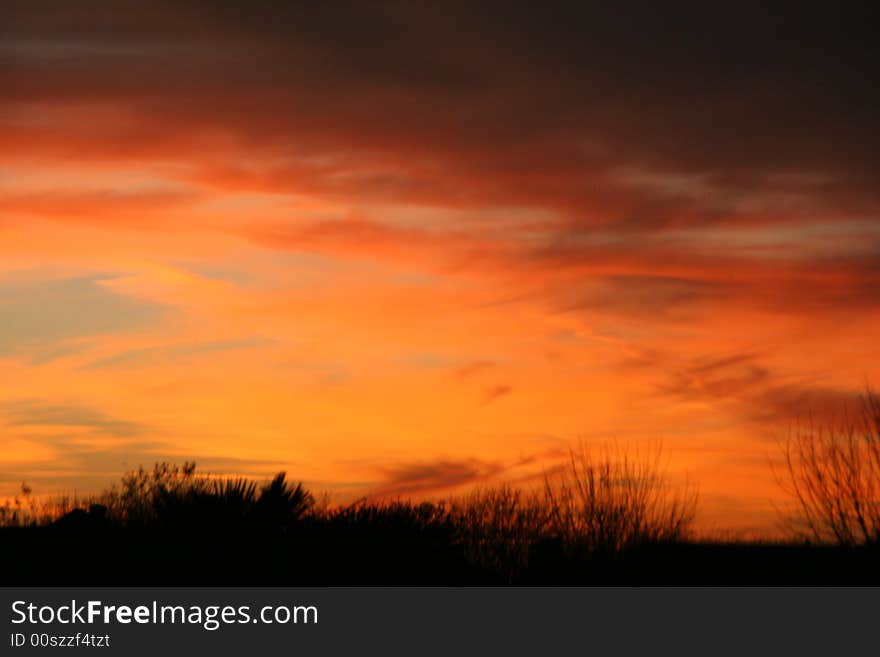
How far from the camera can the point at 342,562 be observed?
21.2 m

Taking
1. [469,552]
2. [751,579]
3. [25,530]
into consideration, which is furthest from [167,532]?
[751,579]

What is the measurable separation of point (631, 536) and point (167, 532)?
34.0 ft

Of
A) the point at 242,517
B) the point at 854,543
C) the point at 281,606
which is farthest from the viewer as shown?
the point at 854,543

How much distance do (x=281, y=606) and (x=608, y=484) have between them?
11649mm

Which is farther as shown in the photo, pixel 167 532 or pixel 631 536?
pixel 631 536

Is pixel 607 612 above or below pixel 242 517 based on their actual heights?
below

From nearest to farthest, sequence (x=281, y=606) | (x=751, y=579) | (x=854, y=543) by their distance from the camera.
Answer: (x=281, y=606) < (x=854, y=543) < (x=751, y=579)

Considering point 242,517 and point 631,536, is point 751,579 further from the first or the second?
point 242,517

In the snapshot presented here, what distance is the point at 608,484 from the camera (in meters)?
25.8

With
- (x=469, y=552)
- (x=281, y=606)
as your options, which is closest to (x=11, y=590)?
(x=281, y=606)

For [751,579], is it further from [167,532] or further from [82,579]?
[82,579]

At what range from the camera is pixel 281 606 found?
15938 millimetres

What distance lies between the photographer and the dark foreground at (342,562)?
780 inches

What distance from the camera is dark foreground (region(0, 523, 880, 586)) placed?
19.8 m
